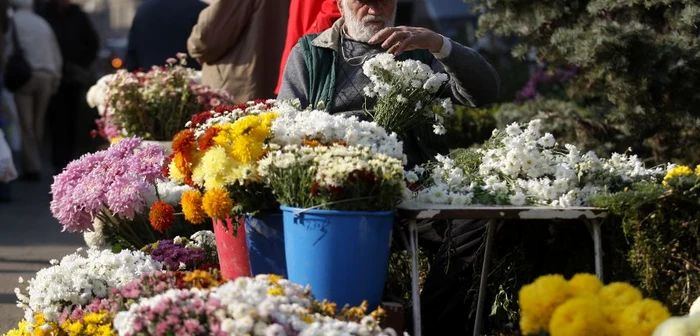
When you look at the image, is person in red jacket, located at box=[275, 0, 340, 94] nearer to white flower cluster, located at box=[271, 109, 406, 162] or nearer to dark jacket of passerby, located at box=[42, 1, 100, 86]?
white flower cluster, located at box=[271, 109, 406, 162]

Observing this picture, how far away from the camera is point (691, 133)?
7566 mm

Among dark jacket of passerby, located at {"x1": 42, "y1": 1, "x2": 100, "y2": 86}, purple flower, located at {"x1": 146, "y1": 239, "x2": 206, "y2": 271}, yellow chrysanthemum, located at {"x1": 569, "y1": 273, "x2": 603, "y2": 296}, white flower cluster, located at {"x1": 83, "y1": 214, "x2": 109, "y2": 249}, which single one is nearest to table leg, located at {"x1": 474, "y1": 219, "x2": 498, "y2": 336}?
yellow chrysanthemum, located at {"x1": 569, "y1": 273, "x2": 603, "y2": 296}

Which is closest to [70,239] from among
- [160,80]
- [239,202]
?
[160,80]

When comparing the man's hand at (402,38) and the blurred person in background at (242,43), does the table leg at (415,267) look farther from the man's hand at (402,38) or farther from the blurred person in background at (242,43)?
the blurred person in background at (242,43)

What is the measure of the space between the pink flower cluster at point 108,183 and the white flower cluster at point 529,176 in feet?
4.69

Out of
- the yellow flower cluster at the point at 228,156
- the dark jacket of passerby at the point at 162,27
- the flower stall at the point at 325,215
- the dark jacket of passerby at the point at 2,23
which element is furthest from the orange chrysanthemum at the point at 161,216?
the dark jacket of passerby at the point at 2,23

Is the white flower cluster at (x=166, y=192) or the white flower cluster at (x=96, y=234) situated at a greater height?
the white flower cluster at (x=166, y=192)

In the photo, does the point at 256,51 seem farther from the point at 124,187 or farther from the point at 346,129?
the point at 346,129

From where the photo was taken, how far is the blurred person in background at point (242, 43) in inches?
319

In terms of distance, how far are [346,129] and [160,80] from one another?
4251 millimetres

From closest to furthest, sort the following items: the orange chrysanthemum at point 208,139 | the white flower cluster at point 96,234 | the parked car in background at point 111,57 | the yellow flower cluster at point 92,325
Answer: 1. the yellow flower cluster at point 92,325
2. the orange chrysanthemum at point 208,139
3. the white flower cluster at point 96,234
4. the parked car in background at point 111,57

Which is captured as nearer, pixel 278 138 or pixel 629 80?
pixel 278 138

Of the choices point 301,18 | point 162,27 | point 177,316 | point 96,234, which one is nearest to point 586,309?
point 177,316

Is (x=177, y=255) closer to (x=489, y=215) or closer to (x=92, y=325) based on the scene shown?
(x=92, y=325)
